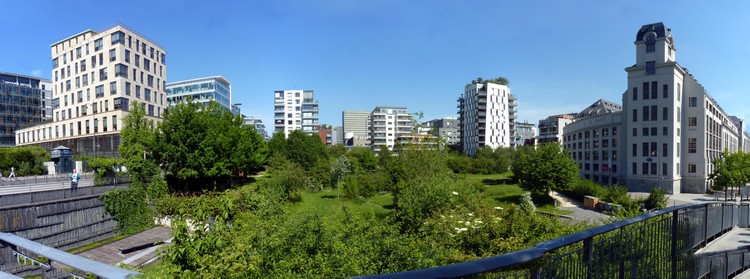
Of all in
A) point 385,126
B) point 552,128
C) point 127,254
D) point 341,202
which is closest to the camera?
point 127,254

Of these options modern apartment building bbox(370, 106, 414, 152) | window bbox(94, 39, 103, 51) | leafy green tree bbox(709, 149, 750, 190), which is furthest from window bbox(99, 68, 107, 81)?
modern apartment building bbox(370, 106, 414, 152)

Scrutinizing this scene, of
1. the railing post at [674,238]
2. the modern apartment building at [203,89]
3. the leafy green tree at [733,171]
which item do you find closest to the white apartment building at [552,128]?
the leafy green tree at [733,171]

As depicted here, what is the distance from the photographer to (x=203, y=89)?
9138 centimetres

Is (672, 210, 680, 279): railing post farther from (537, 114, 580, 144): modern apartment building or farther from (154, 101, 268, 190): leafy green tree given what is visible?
(537, 114, 580, 144): modern apartment building

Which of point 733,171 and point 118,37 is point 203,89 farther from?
point 733,171

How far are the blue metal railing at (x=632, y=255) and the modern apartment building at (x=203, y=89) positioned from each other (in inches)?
3519

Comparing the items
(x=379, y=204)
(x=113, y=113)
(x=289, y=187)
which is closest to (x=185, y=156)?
(x=289, y=187)

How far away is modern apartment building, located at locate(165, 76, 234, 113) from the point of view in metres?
90.8

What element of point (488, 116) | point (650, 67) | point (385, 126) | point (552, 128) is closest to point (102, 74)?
point (650, 67)

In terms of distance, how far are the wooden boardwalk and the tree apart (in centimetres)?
2957

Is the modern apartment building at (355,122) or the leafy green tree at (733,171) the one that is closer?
the leafy green tree at (733,171)

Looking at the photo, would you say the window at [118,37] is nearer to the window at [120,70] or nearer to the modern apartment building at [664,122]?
the window at [120,70]

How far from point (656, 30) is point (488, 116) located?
4951 centimetres

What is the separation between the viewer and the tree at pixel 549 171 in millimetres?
33250
